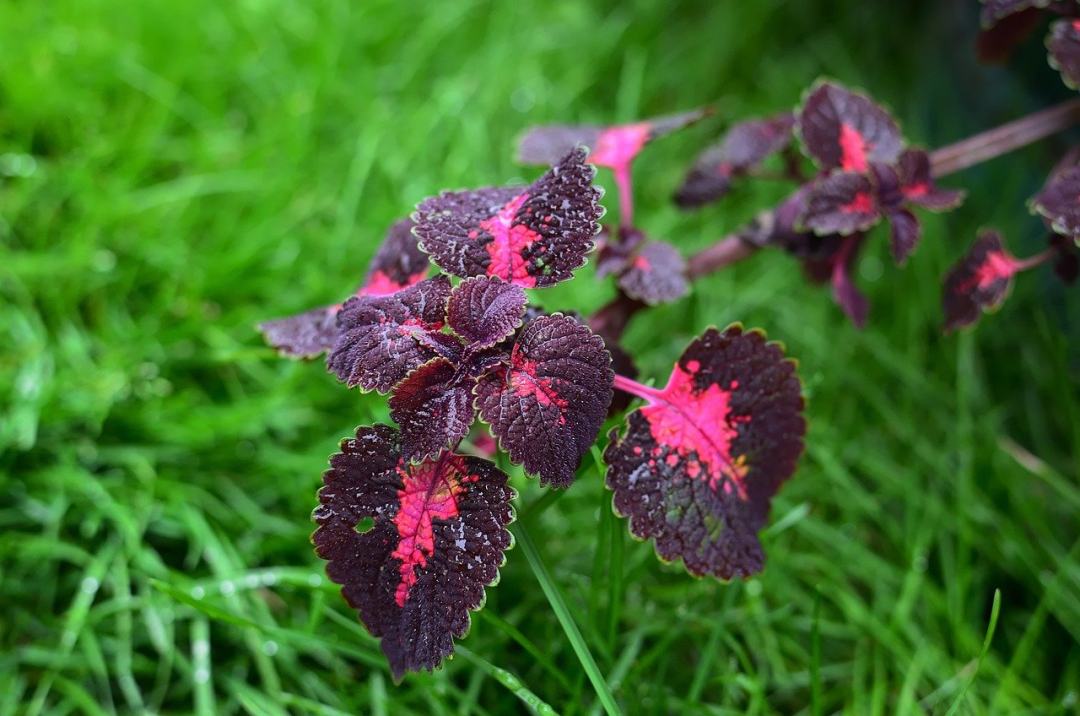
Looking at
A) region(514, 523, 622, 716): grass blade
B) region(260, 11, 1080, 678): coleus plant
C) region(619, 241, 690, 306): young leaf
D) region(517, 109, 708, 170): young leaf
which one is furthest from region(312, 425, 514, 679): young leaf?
region(517, 109, 708, 170): young leaf

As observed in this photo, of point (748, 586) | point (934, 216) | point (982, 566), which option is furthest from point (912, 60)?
point (748, 586)

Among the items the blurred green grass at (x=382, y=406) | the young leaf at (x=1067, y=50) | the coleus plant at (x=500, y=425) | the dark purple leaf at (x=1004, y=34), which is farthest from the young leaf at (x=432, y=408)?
the dark purple leaf at (x=1004, y=34)

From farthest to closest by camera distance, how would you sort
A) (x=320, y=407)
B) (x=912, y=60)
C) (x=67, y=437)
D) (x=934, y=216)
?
(x=912, y=60)
(x=934, y=216)
(x=320, y=407)
(x=67, y=437)

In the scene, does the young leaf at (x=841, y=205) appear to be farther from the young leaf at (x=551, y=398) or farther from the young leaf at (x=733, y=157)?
the young leaf at (x=551, y=398)

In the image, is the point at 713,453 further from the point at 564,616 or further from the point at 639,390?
the point at 564,616

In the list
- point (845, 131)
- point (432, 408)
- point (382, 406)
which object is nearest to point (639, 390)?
point (432, 408)

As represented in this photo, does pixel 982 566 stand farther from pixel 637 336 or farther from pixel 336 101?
pixel 336 101
